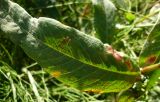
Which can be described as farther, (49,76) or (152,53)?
(49,76)

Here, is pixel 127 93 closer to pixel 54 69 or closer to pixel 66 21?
pixel 54 69

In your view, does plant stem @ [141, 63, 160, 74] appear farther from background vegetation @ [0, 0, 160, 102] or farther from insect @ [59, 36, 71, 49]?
insect @ [59, 36, 71, 49]

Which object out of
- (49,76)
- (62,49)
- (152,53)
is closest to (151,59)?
(152,53)

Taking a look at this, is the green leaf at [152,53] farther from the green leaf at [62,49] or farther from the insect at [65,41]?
the insect at [65,41]

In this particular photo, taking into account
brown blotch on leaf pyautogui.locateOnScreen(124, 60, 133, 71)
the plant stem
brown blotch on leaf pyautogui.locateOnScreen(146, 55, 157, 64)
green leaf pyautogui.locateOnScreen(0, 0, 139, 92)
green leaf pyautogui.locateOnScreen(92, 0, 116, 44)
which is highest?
green leaf pyautogui.locateOnScreen(92, 0, 116, 44)

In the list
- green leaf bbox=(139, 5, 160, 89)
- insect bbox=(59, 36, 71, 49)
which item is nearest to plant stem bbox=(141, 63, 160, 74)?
green leaf bbox=(139, 5, 160, 89)

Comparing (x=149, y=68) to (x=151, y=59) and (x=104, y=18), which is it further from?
(x=104, y=18)

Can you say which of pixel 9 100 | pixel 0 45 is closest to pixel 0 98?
pixel 9 100
